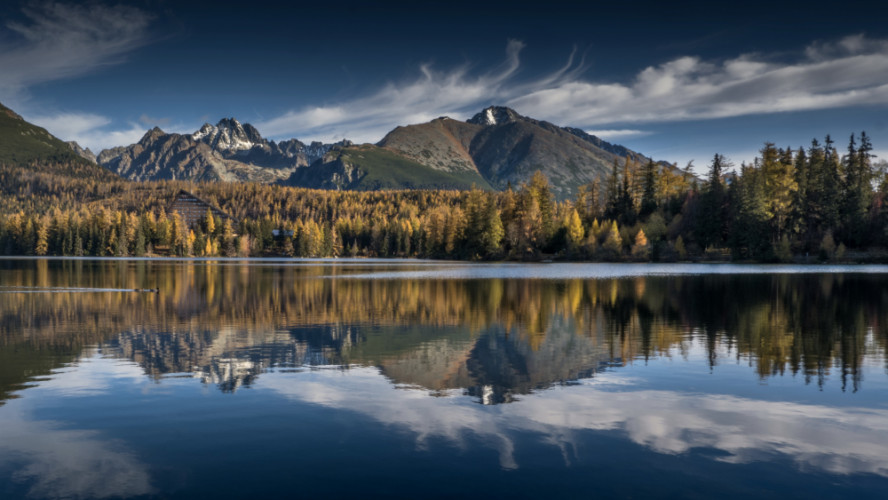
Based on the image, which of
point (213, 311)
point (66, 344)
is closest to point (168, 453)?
point (66, 344)

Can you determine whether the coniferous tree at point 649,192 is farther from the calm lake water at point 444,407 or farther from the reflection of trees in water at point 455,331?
the calm lake water at point 444,407

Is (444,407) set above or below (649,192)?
below

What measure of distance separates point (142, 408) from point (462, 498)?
35.1 ft

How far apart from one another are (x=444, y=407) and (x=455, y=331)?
543 inches

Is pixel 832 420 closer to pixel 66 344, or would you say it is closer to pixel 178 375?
pixel 178 375

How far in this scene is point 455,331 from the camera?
29.7 metres

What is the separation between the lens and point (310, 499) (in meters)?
10.2

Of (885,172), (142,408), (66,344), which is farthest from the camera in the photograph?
(885,172)

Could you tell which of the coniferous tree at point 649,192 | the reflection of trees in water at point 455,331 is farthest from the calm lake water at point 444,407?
the coniferous tree at point 649,192

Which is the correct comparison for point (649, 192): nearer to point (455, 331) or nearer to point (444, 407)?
point (455, 331)

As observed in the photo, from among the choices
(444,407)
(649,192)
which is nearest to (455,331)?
(444,407)

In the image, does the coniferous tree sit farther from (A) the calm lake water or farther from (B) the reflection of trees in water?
(A) the calm lake water

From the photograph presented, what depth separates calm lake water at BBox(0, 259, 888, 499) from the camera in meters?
11.1

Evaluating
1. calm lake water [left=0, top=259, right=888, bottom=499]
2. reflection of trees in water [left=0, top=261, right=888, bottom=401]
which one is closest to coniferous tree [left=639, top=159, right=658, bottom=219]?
reflection of trees in water [left=0, top=261, right=888, bottom=401]
